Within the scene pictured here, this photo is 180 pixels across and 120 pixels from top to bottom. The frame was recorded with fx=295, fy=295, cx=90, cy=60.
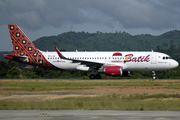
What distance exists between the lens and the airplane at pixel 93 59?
128 ft

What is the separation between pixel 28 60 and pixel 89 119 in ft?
103

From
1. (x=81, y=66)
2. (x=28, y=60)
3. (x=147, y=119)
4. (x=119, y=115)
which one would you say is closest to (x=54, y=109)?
(x=119, y=115)

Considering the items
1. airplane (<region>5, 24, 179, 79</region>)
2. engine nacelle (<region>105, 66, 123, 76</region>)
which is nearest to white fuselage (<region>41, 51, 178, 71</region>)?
airplane (<region>5, 24, 179, 79</region>)

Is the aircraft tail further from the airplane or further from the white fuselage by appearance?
the white fuselage

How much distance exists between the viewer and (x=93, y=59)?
40.4 metres

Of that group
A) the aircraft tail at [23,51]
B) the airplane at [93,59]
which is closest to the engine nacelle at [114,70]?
the airplane at [93,59]

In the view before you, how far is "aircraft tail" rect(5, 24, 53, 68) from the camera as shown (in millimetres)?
41531

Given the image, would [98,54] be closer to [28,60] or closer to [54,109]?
[28,60]

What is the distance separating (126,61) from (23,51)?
584 inches

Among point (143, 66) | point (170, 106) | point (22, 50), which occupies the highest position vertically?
point (22, 50)

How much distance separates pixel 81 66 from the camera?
131 feet

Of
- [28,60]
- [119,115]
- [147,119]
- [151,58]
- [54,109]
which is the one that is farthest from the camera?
[28,60]

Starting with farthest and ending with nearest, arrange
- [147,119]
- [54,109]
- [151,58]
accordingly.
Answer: [151,58], [54,109], [147,119]

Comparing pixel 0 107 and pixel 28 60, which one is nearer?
pixel 0 107
